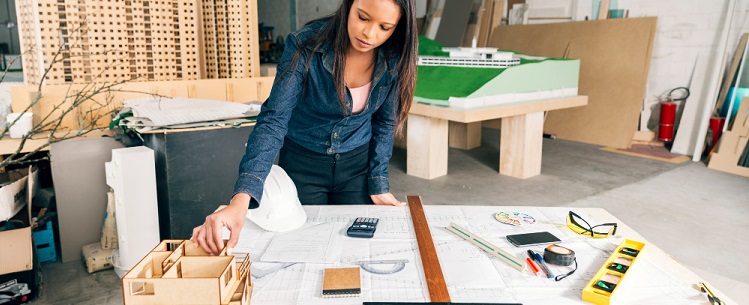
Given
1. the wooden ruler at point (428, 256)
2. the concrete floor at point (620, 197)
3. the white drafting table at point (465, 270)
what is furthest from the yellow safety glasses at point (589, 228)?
the concrete floor at point (620, 197)

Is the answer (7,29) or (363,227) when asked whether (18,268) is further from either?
(7,29)

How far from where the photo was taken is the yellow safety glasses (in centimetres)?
127

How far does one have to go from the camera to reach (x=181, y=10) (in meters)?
2.91

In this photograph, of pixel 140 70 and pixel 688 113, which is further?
pixel 688 113

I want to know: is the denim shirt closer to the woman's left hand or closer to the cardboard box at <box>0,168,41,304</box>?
the woman's left hand

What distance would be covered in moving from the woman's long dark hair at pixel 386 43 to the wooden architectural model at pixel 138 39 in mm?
1356

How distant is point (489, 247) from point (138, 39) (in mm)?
2388

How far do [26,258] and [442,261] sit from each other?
173 cm

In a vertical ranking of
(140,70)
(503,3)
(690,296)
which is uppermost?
(503,3)

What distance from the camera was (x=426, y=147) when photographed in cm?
392

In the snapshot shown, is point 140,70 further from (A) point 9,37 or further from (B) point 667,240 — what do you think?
(A) point 9,37

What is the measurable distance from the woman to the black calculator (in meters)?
0.24

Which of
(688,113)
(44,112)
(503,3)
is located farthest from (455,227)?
(503,3)

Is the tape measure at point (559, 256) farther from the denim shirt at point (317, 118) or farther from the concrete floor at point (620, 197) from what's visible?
the concrete floor at point (620, 197)
